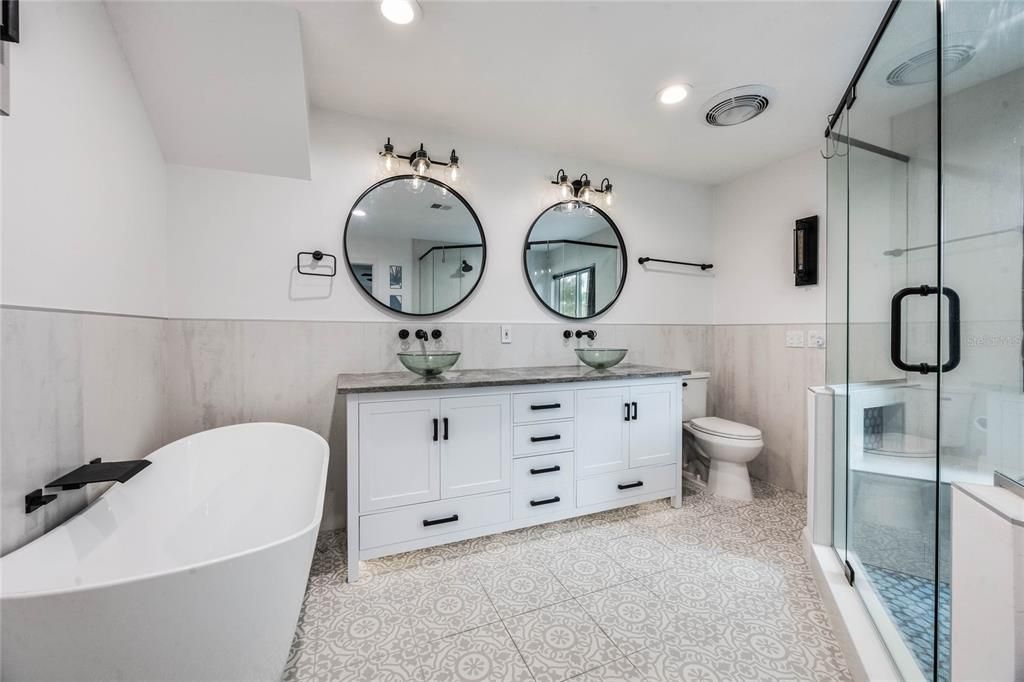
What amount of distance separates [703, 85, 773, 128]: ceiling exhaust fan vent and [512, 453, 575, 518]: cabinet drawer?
2.03m

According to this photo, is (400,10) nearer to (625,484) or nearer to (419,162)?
(419,162)

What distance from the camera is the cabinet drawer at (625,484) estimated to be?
7.08ft

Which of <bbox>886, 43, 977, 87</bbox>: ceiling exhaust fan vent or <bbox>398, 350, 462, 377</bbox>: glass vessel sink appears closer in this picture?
<bbox>886, 43, 977, 87</bbox>: ceiling exhaust fan vent

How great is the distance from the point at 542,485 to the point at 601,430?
0.45 m

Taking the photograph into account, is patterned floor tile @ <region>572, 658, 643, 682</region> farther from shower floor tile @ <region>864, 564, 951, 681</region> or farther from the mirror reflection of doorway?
the mirror reflection of doorway

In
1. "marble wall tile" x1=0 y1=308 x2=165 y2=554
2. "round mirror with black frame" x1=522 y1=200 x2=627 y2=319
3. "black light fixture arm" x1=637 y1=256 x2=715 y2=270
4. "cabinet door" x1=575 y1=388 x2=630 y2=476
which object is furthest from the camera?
"black light fixture arm" x1=637 y1=256 x2=715 y2=270

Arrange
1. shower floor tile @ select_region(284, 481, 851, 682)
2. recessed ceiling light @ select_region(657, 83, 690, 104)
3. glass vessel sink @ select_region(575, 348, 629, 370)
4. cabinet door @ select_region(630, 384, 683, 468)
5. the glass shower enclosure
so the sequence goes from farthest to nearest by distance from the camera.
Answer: glass vessel sink @ select_region(575, 348, 629, 370), cabinet door @ select_region(630, 384, 683, 468), recessed ceiling light @ select_region(657, 83, 690, 104), shower floor tile @ select_region(284, 481, 851, 682), the glass shower enclosure

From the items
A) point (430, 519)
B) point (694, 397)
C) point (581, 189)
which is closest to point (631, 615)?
point (430, 519)

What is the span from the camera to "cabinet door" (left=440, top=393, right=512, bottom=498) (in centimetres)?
186

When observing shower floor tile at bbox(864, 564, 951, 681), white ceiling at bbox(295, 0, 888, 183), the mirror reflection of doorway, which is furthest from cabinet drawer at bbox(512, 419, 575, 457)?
white ceiling at bbox(295, 0, 888, 183)

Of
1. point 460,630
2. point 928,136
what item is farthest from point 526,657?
point 928,136

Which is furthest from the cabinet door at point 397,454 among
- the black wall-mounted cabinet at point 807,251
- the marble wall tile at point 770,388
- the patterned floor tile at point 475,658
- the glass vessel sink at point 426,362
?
the black wall-mounted cabinet at point 807,251

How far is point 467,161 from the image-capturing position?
2414mm

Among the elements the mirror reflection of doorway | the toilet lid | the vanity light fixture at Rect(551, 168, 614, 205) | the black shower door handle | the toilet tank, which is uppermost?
the vanity light fixture at Rect(551, 168, 614, 205)
